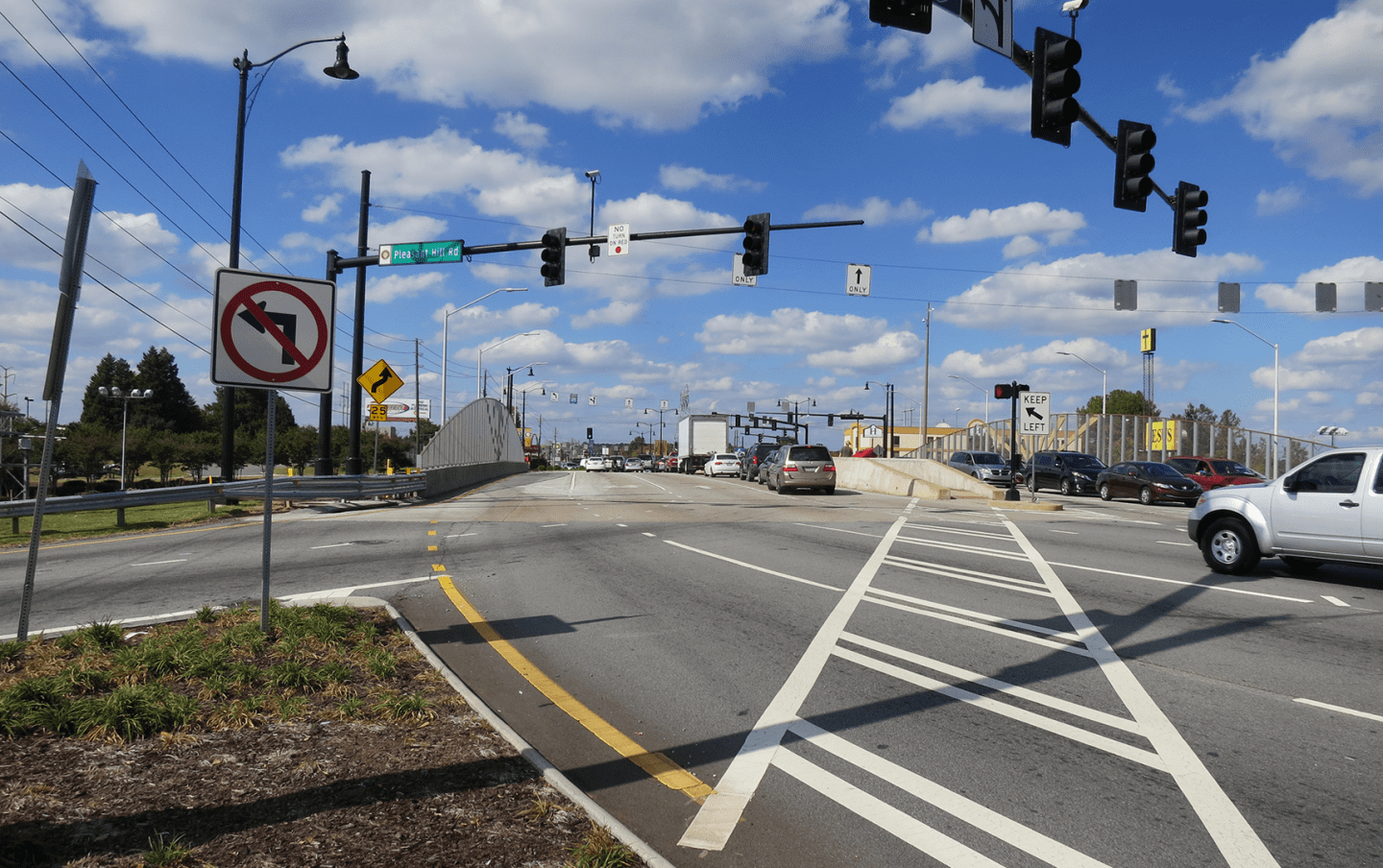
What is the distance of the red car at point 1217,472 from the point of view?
31814 millimetres

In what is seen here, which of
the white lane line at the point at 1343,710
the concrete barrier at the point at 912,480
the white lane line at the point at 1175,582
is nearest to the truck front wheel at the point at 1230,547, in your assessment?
the white lane line at the point at 1175,582

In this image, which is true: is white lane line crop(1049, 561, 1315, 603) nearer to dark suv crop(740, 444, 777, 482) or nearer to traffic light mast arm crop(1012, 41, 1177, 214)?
traffic light mast arm crop(1012, 41, 1177, 214)

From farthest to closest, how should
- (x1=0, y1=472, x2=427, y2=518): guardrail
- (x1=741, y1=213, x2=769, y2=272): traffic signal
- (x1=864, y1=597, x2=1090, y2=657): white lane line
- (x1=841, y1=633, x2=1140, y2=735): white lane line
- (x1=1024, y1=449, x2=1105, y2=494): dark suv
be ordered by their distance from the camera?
(x1=1024, y1=449, x2=1105, y2=494): dark suv, (x1=741, y1=213, x2=769, y2=272): traffic signal, (x1=0, y1=472, x2=427, y2=518): guardrail, (x1=864, y1=597, x2=1090, y2=657): white lane line, (x1=841, y1=633, x2=1140, y2=735): white lane line

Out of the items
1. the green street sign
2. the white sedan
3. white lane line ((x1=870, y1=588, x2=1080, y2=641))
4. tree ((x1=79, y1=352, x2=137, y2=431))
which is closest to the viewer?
white lane line ((x1=870, y1=588, x2=1080, y2=641))

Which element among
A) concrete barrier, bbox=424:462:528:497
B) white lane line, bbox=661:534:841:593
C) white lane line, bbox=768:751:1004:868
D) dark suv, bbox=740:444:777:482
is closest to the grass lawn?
concrete barrier, bbox=424:462:528:497

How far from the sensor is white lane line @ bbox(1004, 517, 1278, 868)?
140 inches

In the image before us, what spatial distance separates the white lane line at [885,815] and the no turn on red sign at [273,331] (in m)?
4.32

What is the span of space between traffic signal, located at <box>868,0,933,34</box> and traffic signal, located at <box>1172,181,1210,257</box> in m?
7.70

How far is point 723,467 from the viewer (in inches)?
2172

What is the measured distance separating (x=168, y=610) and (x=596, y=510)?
14.3 m

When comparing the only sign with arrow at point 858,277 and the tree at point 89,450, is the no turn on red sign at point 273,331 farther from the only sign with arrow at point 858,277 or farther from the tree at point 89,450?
the tree at point 89,450

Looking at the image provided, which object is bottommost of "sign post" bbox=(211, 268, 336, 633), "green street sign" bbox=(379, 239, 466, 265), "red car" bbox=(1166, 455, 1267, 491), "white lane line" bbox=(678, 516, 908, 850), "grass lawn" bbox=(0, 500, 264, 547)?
"grass lawn" bbox=(0, 500, 264, 547)

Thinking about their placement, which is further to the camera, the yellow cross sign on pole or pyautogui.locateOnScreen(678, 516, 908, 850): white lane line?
the yellow cross sign on pole

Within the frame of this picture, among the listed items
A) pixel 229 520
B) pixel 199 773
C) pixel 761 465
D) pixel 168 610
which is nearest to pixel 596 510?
pixel 229 520
